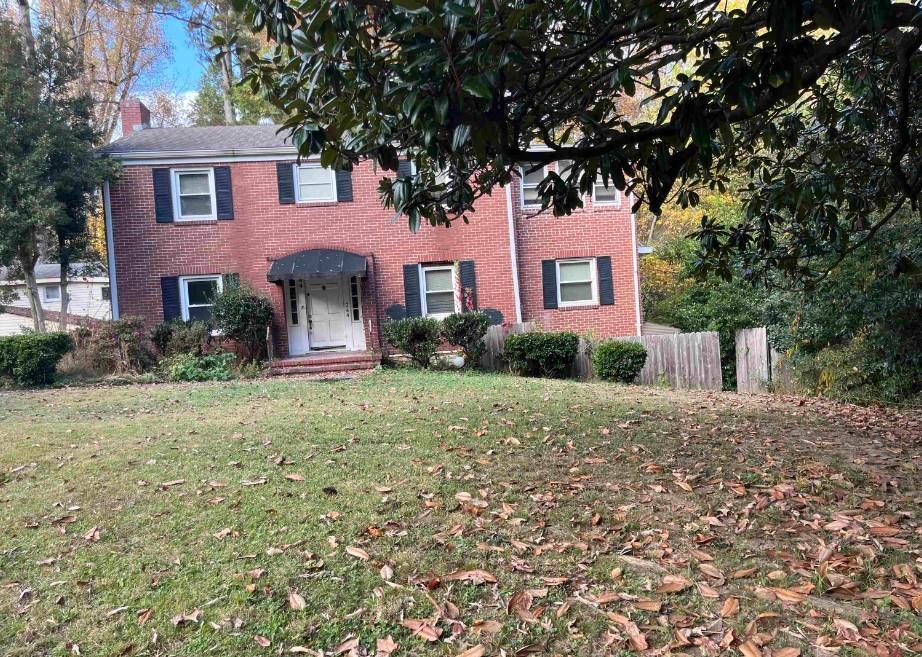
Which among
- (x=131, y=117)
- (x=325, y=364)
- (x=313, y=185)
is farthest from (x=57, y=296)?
(x=325, y=364)

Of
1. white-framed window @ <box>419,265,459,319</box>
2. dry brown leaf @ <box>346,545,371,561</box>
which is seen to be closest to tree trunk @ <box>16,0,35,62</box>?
white-framed window @ <box>419,265,459,319</box>

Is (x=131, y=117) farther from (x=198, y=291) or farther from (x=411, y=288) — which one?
(x=411, y=288)

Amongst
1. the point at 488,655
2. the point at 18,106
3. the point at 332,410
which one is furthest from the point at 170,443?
the point at 18,106

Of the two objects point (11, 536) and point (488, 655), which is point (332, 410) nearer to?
point (11, 536)

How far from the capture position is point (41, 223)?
13.6 meters

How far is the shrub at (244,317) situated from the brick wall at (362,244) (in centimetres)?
78

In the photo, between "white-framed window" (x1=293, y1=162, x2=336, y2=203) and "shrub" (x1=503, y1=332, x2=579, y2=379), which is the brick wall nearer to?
"white-framed window" (x1=293, y1=162, x2=336, y2=203)

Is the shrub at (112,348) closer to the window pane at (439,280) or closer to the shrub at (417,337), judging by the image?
the shrub at (417,337)

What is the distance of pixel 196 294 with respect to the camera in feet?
50.3

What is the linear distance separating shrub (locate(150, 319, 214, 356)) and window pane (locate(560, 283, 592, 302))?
29.2 feet

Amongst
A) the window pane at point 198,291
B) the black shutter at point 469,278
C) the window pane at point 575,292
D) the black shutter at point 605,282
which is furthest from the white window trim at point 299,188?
the black shutter at point 605,282

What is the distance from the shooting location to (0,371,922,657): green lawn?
2.82m

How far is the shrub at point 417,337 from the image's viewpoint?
1357cm

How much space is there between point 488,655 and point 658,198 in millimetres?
3030
